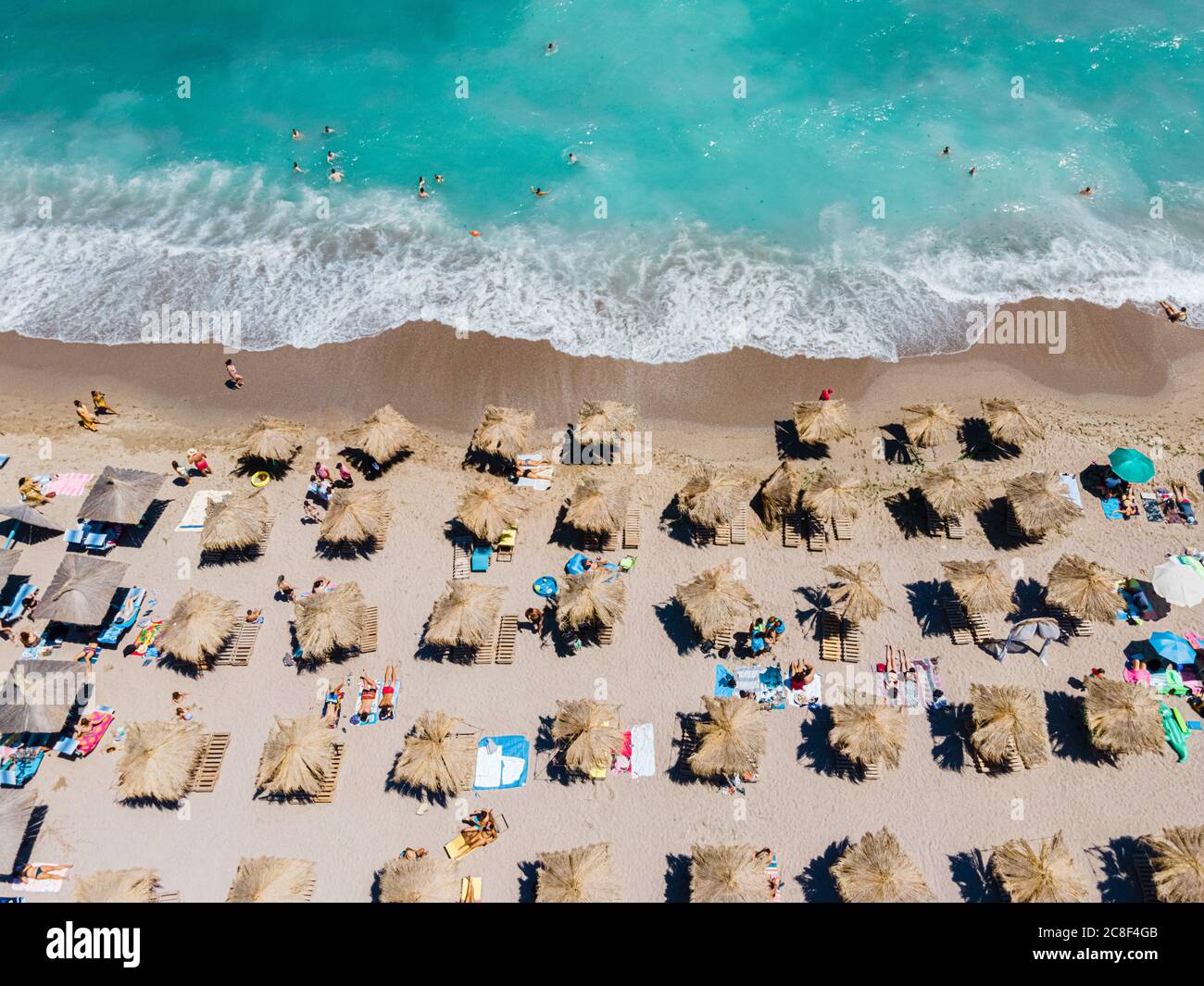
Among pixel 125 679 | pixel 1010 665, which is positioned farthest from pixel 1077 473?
pixel 125 679

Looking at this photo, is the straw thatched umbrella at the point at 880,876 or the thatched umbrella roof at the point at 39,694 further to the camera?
the thatched umbrella roof at the point at 39,694

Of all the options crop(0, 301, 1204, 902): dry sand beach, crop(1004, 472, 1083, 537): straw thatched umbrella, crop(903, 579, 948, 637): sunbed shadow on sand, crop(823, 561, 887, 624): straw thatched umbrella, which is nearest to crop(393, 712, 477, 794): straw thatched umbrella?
crop(0, 301, 1204, 902): dry sand beach

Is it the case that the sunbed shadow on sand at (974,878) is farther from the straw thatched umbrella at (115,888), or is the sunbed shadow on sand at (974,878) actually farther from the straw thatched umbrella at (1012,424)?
the straw thatched umbrella at (115,888)

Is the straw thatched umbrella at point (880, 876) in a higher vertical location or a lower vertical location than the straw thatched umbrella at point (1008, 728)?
lower

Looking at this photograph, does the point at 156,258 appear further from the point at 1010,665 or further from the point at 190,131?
the point at 1010,665

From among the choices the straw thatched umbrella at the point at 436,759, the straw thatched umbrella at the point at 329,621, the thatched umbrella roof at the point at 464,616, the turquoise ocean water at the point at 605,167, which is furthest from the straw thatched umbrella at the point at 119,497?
the straw thatched umbrella at the point at 436,759

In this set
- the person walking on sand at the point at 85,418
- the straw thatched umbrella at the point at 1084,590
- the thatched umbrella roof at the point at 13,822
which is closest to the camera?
the thatched umbrella roof at the point at 13,822

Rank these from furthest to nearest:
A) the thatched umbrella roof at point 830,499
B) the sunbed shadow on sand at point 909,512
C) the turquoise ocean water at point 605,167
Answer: the turquoise ocean water at point 605,167 < the sunbed shadow on sand at point 909,512 < the thatched umbrella roof at point 830,499
